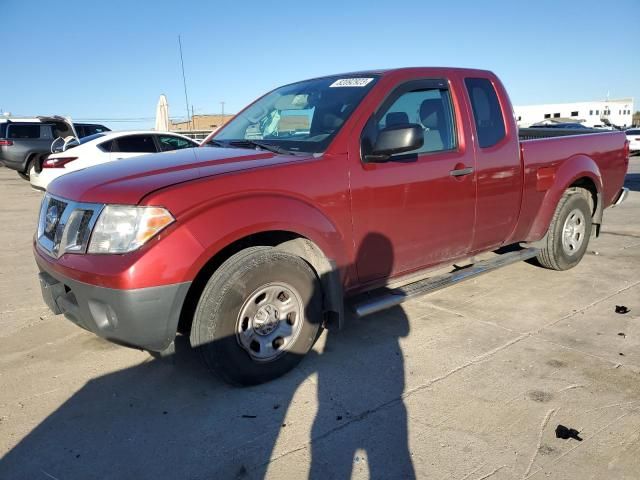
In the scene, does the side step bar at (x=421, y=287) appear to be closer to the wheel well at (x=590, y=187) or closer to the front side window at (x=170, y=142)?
the wheel well at (x=590, y=187)

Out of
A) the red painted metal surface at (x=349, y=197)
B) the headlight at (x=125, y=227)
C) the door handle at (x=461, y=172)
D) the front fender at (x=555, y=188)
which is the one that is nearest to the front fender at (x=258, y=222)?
the red painted metal surface at (x=349, y=197)

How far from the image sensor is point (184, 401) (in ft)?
9.71

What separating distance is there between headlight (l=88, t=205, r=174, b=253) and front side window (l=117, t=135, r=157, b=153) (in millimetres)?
8824

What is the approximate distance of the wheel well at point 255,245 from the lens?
2.95 m

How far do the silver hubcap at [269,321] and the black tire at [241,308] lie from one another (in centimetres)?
1

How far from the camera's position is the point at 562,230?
5031 mm

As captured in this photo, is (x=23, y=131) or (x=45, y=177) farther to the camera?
(x=23, y=131)

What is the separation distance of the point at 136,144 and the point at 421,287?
906 centimetres

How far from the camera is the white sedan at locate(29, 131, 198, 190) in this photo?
32.9 ft

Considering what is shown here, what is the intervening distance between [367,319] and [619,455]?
81.2 inches

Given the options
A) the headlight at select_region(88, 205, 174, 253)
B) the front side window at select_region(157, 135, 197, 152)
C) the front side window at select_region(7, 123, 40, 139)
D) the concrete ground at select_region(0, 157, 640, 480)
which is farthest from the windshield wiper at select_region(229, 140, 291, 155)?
the front side window at select_region(7, 123, 40, 139)

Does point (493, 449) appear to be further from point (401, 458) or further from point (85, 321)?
point (85, 321)

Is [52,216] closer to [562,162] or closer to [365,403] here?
[365,403]

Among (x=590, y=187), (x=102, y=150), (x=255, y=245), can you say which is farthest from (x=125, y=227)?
(x=102, y=150)
